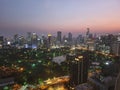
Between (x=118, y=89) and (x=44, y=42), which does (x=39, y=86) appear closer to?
(x=118, y=89)

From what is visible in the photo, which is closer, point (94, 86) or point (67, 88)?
point (94, 86)

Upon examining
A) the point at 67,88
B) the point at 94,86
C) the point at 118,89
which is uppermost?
the point at 118,89

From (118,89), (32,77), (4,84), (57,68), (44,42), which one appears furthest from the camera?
(44,42)

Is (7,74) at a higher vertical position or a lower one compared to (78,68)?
lower

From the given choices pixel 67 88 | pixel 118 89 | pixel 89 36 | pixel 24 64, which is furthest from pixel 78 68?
pixel 89 36

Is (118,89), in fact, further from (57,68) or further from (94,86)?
(57,68)

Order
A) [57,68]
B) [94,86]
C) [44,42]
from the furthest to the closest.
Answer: [44,42] → [57,68] → [94,86]

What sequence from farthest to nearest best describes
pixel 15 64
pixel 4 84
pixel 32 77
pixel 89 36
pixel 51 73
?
pixel 89 36
pixel 15 64
pixel 51 73
pixel 32 77
pixel 4 84

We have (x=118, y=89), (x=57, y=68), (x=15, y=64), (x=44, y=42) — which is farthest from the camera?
(x=44, y=42)

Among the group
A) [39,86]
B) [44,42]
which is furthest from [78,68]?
[44,42]
